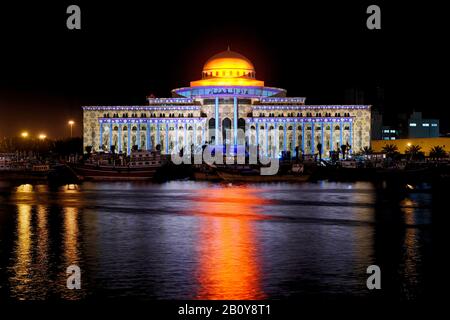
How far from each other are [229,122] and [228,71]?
10.3 metres

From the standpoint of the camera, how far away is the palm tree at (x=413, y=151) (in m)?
137

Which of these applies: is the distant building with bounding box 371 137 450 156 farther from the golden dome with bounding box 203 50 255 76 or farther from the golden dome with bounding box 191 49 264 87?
the golden dome with bounding box 203 50 255 76

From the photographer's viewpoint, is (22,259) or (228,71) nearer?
(22,259)

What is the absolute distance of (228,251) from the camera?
3878 cm

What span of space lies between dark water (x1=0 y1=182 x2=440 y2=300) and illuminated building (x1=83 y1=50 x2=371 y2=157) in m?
77.6

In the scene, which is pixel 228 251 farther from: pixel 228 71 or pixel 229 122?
pixel 228 71

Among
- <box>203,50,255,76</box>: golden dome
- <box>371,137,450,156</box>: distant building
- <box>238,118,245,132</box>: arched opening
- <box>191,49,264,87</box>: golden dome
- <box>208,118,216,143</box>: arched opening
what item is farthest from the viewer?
<box>203,50,255,76</box>: golden dome

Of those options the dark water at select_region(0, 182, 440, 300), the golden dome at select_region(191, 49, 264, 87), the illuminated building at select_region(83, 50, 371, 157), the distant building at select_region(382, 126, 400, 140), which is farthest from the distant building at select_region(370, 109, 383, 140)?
the dark water at select_region(0, 182, 440, 300)

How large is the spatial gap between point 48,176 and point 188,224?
188 feet

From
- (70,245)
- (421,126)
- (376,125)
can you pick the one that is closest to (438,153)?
(376,125)

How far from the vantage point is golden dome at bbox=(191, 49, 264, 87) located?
499ft

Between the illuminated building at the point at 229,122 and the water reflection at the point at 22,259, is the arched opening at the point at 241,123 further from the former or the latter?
the water reflection at the point at 22,259

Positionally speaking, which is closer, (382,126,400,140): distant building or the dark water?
the dark water
